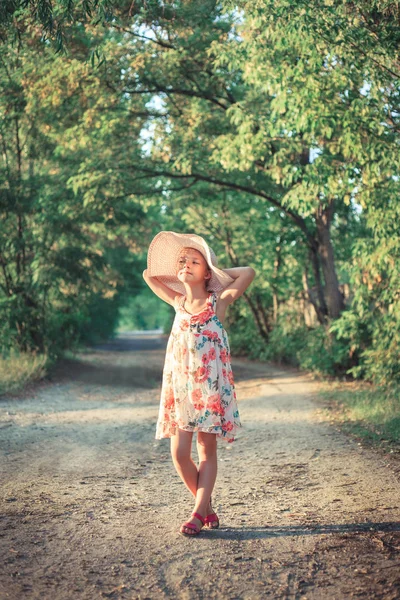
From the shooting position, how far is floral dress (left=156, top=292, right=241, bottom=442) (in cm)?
458

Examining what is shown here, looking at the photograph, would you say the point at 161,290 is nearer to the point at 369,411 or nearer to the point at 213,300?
the point at 213,300

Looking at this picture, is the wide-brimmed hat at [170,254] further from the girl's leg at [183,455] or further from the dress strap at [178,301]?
the girl's leg at [183,455]

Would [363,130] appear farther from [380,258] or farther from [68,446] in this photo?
[68,446]

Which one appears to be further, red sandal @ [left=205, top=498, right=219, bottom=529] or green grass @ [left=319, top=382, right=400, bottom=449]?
green grass @ [left=319, top=382, right=400, bottom=449]

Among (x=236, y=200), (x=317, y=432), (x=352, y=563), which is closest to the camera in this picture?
(x=352, y=563)

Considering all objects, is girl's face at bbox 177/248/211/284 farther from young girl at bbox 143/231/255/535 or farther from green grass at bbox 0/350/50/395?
green grass at bbox 0/350/50/395

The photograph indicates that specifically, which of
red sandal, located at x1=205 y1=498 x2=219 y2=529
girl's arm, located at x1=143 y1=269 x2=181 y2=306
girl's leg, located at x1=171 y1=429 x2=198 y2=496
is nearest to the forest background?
girl's arm, located at x1=143 y1=269 x2=181 y2=306

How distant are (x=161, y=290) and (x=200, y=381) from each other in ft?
2.77

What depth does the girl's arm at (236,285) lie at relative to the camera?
4.73 metres

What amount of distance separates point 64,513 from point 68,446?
300cm

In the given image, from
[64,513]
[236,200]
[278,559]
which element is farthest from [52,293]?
[278,559]

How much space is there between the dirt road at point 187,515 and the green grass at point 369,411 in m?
A: 0.38

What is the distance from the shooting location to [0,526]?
15.1ft

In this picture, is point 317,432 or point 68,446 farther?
point 317,432
